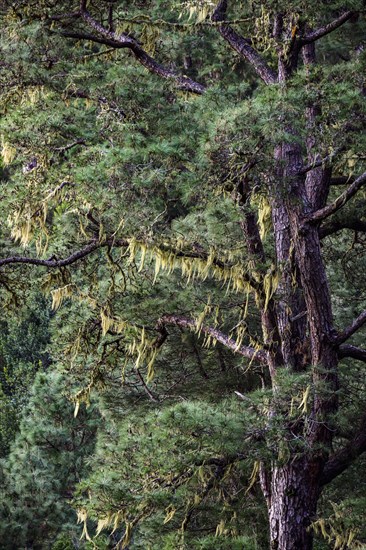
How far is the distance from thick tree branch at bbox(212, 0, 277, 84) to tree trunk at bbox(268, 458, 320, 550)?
3305 mm

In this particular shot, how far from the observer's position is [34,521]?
43.3 feet

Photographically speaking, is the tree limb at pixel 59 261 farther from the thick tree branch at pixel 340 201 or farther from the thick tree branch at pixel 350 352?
the thick tree branch at pixel 350 352

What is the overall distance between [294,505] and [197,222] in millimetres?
2439

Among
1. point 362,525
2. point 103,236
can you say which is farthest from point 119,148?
point 362,525

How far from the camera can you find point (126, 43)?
791 cm

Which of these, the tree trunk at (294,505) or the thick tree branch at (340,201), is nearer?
the thick tree branch at (340,201)

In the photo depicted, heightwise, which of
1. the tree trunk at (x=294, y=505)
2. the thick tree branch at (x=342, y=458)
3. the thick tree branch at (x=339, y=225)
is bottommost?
the tree trunk at (x=294, y=505)

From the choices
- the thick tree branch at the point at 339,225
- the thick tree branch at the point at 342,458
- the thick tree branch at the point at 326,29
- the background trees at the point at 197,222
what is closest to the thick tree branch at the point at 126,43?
the background trees at the point at 197,222

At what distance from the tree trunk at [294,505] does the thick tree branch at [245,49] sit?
10.8 ft

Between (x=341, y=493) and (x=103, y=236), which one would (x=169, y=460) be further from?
(x=341, y=493)

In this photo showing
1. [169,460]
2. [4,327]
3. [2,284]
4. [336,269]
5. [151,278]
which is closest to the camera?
[169,460]

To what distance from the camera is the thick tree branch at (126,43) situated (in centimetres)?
786

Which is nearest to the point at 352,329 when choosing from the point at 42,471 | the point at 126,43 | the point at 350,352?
the point at 350,352

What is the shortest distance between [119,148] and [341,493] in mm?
4510
